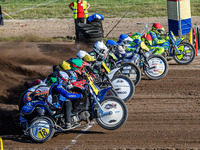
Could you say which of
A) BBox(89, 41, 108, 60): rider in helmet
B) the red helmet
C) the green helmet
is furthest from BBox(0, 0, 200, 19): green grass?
the green helmet

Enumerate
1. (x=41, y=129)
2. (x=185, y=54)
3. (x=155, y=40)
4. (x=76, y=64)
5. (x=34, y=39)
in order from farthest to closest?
1. (x=34, y=39)
2. (x=185, y=54)
3. (x=155, y=40)
4. (x=76, y=64)
5. (x=41, y=129)

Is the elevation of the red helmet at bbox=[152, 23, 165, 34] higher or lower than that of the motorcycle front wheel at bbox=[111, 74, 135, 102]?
higher

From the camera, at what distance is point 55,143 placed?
7.53 metres

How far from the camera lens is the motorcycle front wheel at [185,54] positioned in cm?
1380

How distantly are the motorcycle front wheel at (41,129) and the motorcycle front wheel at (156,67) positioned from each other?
4898 mm

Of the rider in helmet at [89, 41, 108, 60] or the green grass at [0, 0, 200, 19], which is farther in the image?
the green grass at [0, 0, 200, 19]

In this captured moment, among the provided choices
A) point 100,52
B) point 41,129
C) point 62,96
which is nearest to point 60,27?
point 100,52

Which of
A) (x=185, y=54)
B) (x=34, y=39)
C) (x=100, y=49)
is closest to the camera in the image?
(x=100, y=49)

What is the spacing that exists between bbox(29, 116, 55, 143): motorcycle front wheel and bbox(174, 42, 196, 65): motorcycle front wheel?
294 inches

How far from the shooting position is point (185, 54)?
14.0 m

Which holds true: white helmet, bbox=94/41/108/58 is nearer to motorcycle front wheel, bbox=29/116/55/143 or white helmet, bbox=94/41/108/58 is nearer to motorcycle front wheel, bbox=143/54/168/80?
motorcycle front wheel, bbox=143/54/168/80

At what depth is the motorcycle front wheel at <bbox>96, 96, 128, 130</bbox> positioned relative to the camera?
7.66 metres

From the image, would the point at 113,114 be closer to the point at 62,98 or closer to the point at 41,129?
the point at 62,98

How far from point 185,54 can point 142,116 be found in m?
5.73
